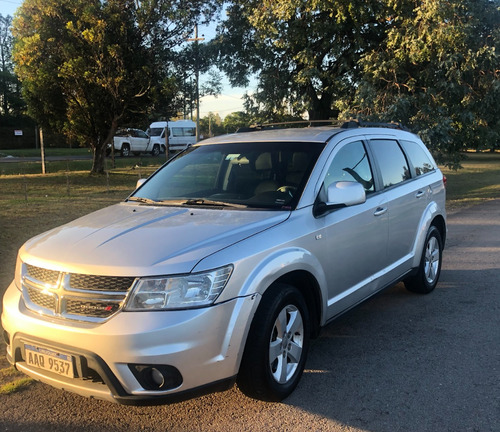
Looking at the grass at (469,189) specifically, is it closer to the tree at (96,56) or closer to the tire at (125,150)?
the tree at (96,56)

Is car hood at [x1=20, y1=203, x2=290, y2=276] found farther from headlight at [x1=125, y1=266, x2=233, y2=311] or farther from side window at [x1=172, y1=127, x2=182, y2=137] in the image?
side window at [x1=172, y1=127, x2=182, y2=137]

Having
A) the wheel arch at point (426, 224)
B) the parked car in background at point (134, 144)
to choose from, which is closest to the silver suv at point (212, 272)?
the wheel arch at point (426, 224)

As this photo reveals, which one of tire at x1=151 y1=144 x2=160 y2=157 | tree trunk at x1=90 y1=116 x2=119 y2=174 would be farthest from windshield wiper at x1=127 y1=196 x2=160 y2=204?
tire at x1=151 y1=144 x2=160 y2=157

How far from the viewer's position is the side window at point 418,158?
5547 mm

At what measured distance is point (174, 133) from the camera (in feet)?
124

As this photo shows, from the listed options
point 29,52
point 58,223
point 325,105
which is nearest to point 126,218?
point 58,223

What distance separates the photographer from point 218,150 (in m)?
4.62

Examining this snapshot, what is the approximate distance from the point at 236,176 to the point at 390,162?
5.46ft

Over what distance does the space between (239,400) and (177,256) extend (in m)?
1.21

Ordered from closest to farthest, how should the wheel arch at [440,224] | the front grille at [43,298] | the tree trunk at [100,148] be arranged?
the front grille at [43,298]
the wheel arch at [440,224]
the tree trunk at [100,148]

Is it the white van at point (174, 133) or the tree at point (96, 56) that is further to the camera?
the white van at point (174, 133)

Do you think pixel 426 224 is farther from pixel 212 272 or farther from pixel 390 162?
pixel 212 272

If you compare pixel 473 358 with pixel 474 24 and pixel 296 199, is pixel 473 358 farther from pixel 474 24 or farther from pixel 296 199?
pixel 474 24

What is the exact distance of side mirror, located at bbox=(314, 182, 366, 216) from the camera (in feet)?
12.1
